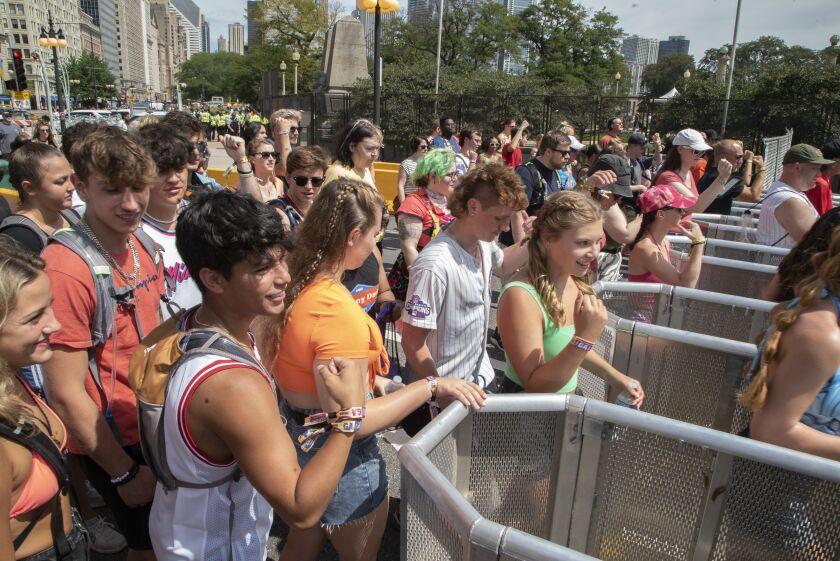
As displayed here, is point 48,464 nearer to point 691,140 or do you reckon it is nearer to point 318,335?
Answer: point 318,335

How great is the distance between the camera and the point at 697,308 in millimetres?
3178

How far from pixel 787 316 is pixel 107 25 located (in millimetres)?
194879

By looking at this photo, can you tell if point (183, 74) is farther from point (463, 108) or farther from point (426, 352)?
point (426, 352)

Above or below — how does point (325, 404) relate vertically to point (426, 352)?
above

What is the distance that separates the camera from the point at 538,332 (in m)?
2.40

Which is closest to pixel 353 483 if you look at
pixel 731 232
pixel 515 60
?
pixel 731 232

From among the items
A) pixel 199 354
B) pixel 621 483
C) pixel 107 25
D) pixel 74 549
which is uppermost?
pixel 107 25

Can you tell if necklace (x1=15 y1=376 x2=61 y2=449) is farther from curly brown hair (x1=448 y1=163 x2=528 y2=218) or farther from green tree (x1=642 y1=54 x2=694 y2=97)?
green tree (x1=642 y1=54 x2=694 y2=97)

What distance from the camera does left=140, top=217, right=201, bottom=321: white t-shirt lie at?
266 centimetres

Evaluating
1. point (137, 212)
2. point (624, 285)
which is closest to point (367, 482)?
point (137, 212)

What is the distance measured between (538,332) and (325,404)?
110 cm

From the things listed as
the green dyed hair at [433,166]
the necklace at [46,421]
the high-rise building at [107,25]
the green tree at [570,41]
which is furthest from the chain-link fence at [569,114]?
the high-rise building at [107,25]

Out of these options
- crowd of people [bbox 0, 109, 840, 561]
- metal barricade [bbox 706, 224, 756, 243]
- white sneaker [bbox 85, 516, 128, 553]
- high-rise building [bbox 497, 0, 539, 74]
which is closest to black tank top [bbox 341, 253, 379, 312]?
crowd of people [bbox 0, 109, 840, 561]

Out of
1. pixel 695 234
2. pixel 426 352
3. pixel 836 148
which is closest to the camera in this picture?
pixel 426 352
